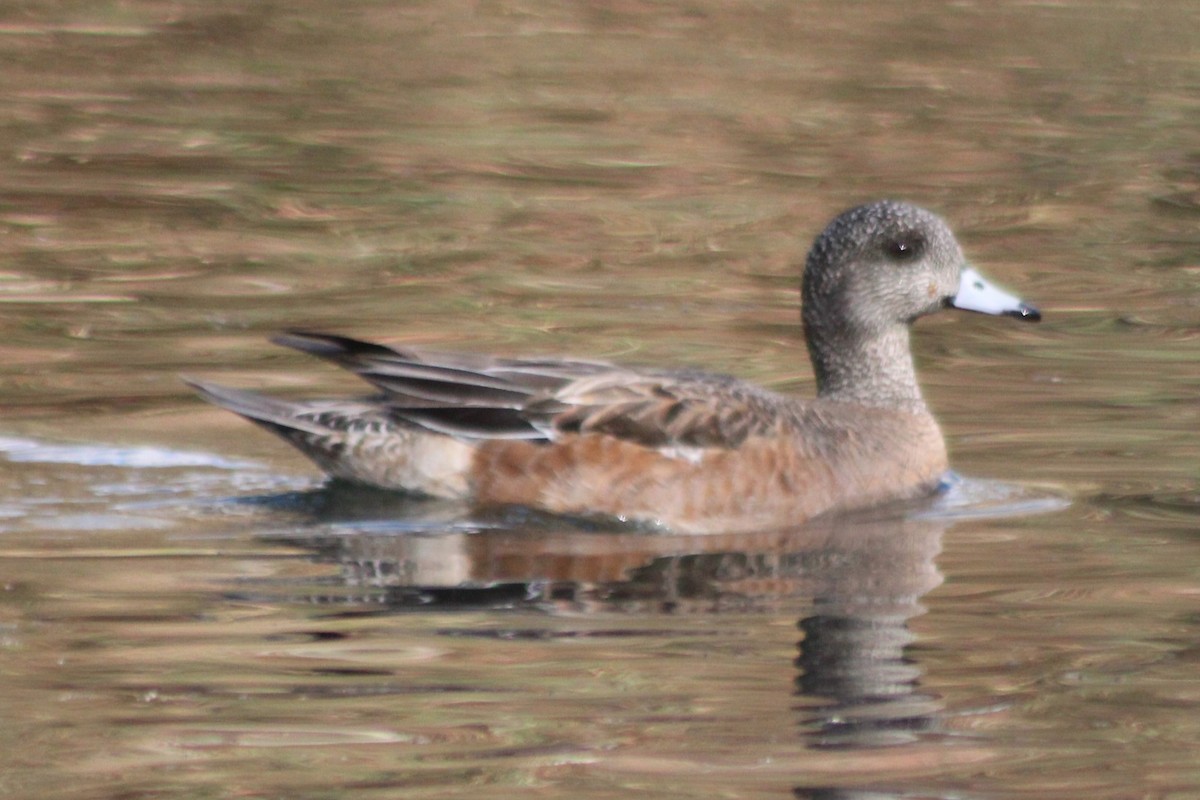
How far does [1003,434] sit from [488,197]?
478 cm

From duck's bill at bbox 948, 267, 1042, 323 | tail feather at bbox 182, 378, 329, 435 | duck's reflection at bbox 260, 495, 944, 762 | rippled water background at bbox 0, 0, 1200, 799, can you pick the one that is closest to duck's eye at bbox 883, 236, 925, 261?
duck's bill at bbox 948, 267, 1042, 323

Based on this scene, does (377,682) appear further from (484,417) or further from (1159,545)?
(1159,545)

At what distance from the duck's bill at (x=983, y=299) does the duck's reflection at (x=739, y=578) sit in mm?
826

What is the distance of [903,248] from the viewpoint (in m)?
7.65

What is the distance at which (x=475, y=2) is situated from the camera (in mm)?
18672

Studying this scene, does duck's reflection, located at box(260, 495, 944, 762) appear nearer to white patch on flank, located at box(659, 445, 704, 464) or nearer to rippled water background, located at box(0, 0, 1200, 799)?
rippled water background, located at box(0, 0, 1200, 799)

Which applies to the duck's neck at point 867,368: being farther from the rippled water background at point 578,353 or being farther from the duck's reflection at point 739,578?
the duck's reflection at point 739,578

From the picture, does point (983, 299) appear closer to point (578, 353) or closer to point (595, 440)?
point (595, 440)

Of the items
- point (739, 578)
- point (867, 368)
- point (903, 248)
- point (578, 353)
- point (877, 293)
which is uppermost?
point (903, 248)

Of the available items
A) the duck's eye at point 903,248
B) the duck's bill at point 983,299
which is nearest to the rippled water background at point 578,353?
the duck's bill at point 983,299

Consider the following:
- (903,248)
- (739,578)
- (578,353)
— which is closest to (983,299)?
(903,248)

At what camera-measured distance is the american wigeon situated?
22.8 ft

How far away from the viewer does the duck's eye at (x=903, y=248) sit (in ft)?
25.1

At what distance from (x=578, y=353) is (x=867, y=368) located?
5.30 ft
